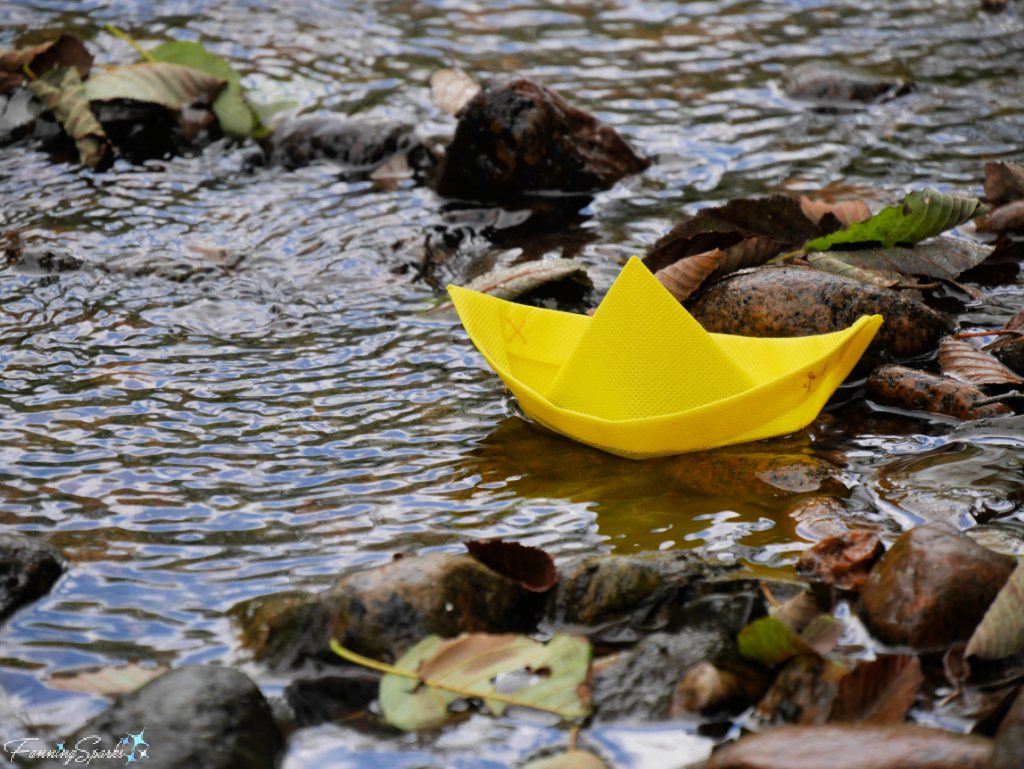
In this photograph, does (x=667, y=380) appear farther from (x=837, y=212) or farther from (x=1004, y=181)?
(x=1004, y=181)

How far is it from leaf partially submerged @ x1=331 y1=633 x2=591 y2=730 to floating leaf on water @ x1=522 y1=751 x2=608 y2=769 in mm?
115

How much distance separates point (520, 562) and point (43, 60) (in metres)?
5.13

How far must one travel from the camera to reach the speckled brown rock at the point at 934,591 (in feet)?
6.31

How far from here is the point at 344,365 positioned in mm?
3432

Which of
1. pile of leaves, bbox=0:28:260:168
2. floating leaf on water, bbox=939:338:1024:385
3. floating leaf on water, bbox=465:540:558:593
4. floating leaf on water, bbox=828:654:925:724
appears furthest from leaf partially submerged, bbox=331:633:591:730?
pile of leaves, bbox=0:28:260:168

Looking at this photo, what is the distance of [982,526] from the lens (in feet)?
7.48

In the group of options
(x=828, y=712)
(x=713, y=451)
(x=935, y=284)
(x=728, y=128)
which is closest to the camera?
(x=828, y=712)

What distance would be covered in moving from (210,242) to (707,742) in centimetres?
338

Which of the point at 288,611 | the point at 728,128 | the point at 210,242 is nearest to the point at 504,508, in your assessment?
the point at 288,611

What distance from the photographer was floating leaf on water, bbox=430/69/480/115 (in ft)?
19.0

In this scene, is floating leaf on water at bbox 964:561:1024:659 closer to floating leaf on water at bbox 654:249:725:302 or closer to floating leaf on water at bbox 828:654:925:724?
floating leaf on water at bbox 828:654:925:724

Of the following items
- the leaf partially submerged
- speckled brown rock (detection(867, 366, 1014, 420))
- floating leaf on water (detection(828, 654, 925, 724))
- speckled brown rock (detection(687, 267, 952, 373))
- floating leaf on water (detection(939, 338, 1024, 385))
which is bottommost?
the leaf partially submerged

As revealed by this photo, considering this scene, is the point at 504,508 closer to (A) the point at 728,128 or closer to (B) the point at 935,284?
Answer: (B) the point at 935,284

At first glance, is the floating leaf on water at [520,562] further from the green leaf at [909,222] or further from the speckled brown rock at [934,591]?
the green leaf at [909,222]
